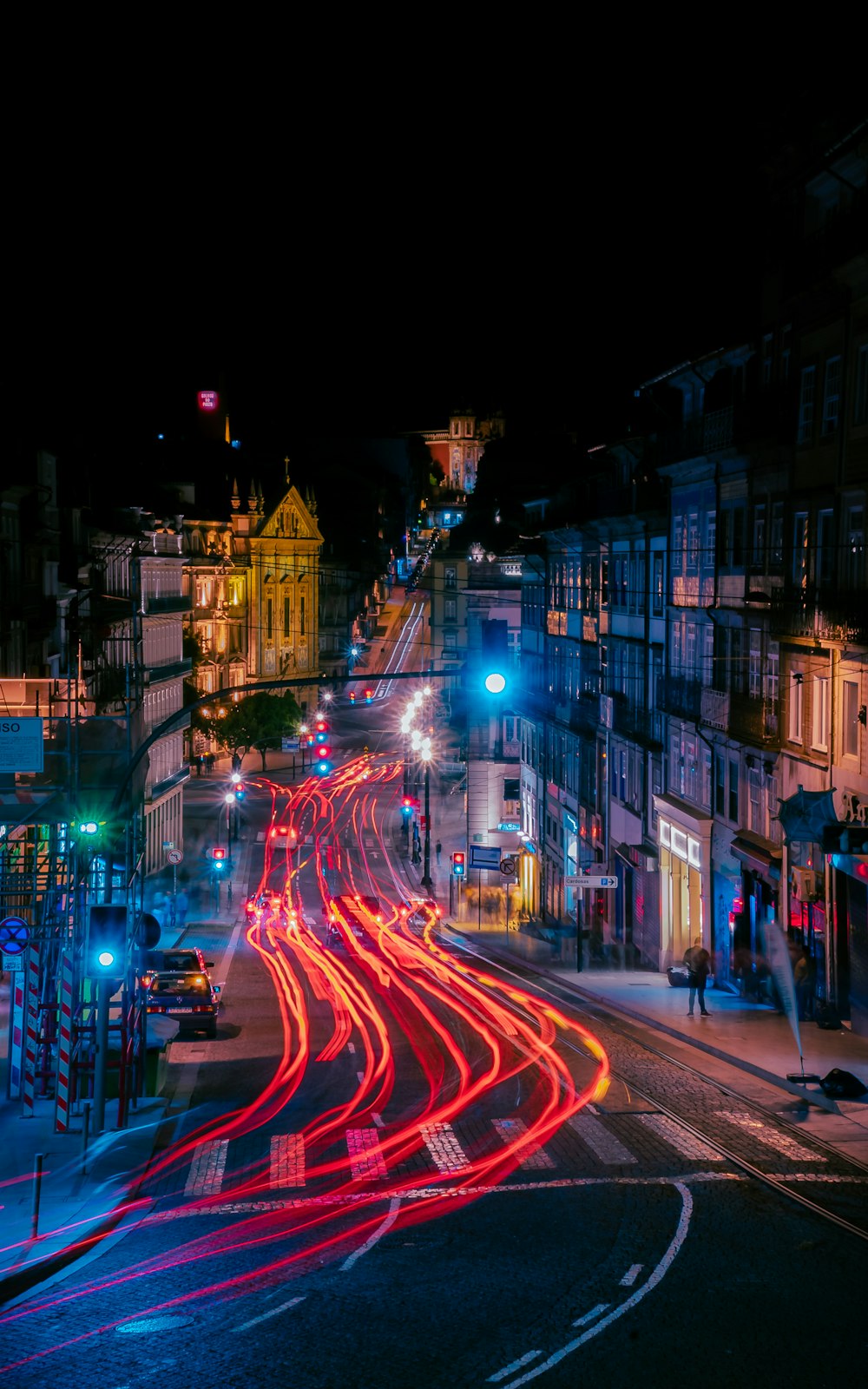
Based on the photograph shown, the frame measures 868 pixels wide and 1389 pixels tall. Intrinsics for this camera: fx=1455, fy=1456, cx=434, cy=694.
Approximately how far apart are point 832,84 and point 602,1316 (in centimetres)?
2435

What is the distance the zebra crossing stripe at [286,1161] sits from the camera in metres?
17.8

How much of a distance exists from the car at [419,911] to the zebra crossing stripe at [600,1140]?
30.1m

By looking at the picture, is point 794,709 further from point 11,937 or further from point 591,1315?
point 591,1315

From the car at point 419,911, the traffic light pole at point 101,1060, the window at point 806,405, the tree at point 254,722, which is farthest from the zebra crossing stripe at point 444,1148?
the tree at point 254,722

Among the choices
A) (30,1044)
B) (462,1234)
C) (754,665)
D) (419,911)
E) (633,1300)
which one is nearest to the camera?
(633,1300)

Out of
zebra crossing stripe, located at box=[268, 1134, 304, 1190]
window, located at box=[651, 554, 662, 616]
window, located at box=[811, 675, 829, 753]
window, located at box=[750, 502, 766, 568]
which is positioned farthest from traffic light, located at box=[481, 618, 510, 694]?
window, located at box=[651, 554, 662, 616]

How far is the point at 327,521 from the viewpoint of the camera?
148000 millimetres

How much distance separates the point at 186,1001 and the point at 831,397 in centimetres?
1736

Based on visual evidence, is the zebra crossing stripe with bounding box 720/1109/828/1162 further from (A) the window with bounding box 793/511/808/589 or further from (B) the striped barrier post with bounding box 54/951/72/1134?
(A) the window with bounding box 793/511/808/589

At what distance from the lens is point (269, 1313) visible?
42.4 ft

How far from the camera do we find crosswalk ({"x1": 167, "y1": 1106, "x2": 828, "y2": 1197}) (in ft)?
58.8

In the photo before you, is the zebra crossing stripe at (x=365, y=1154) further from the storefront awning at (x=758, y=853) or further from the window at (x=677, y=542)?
the window at (x=677, y=542)

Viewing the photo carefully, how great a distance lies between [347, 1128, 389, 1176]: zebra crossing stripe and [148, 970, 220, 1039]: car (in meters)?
8.50

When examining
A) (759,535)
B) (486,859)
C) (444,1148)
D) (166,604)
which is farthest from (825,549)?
(166,604)
